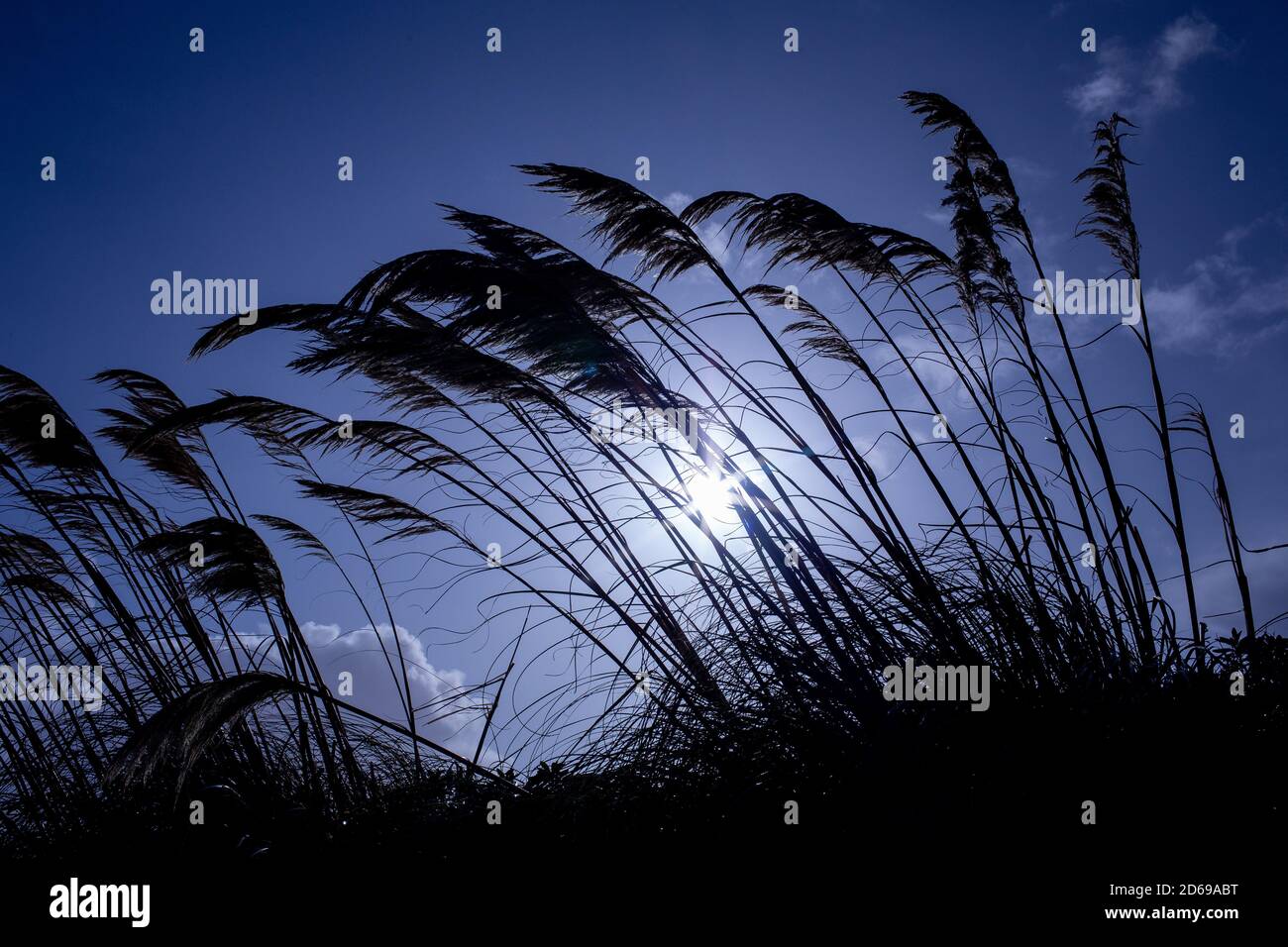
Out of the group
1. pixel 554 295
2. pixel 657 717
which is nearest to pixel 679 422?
pixel 554 295

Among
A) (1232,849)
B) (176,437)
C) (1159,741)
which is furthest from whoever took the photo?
(176,437)

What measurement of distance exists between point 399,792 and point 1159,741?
3260mm

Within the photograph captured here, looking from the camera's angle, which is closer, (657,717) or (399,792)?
(657,717)
